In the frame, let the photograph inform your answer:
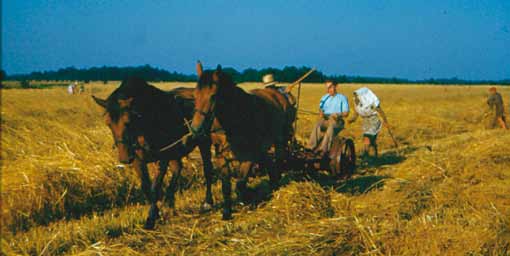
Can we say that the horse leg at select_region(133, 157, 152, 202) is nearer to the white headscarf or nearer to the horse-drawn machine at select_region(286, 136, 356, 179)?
the horse-drawn machine at select_region(286, 136, 356, 179)

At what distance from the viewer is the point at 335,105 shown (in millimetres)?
9422

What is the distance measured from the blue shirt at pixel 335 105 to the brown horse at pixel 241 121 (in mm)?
1657

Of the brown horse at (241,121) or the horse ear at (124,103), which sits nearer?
the brown horse at (241,121)

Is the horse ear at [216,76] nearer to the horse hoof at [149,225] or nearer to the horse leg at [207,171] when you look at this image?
the horse leg at [207,171]

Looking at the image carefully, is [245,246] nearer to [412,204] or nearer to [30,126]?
[412,204]

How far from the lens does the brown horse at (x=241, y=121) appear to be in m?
5.69

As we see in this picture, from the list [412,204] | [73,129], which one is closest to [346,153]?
[412,204]

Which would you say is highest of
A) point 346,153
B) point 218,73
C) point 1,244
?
point 218,73

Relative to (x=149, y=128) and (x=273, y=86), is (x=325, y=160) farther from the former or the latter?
(x=149, y=128)

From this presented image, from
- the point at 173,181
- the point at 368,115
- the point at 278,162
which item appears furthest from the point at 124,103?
the point at 368,115

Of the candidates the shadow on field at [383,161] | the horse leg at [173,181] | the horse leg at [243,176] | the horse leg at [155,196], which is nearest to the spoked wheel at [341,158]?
the horse leg at [243,176]

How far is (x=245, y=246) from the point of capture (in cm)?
521

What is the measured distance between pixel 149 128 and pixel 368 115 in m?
7.37

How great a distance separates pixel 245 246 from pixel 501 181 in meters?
5.13
